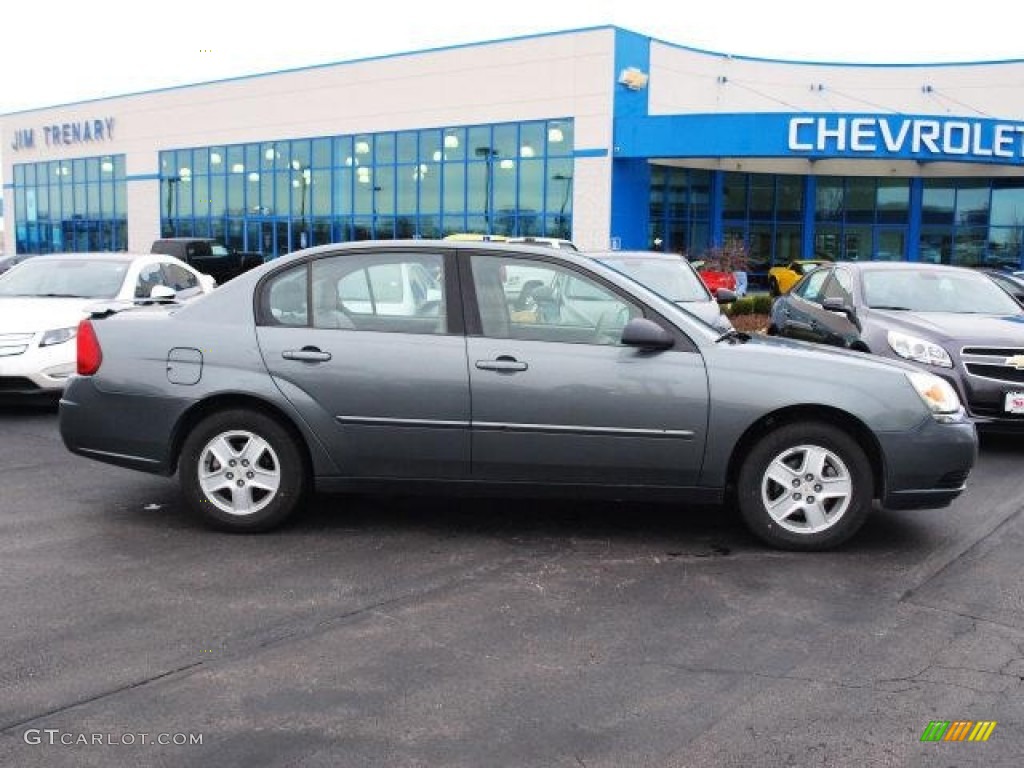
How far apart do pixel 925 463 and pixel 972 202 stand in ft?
110

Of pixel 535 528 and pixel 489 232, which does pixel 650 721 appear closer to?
pixel 535 528

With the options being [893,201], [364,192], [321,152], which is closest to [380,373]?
[364,192]

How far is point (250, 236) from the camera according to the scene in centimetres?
4134

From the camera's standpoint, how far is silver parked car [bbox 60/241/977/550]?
5.36 m

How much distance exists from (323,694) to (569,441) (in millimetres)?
2130

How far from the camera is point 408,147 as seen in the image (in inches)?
1416

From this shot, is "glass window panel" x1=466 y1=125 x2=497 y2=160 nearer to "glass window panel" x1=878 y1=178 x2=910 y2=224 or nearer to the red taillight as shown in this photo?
"glass window panel" x1=878 y1=178 x2=910 y2=224

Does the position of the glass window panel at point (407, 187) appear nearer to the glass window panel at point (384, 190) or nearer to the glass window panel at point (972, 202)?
the glass window panel at point (384, 190)

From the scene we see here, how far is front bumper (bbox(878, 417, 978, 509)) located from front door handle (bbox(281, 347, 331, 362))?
298cm

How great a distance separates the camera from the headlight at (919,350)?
834 centimetres

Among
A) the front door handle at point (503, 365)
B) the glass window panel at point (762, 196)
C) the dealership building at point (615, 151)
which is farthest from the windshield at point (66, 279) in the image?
the glass window panel at point (762, 196)

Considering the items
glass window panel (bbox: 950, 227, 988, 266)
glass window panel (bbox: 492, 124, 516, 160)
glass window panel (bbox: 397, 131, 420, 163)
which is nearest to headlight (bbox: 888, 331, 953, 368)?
glass window panel (bbox: 492, 124, 516, 160)

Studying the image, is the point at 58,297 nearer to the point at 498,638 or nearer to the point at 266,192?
the point at 498,638

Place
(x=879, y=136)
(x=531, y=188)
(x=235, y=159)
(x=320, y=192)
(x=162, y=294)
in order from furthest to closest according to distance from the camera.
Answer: (x=235, y=159)
(x=320, y=192)
(x=531, y=188)
(x=879, y=136)
(x=162, y=294)
